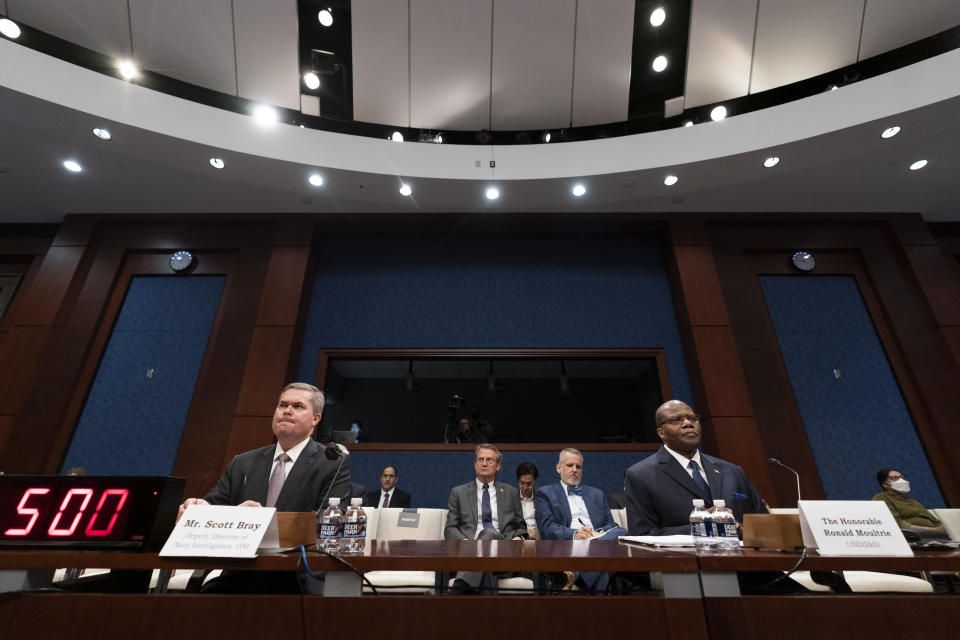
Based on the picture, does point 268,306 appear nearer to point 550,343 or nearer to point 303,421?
point 550,343

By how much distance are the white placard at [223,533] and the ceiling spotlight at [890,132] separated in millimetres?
5583

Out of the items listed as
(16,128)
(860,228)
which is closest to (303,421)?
(16,128)

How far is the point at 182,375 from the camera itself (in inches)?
197

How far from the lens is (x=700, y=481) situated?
6.66 feet

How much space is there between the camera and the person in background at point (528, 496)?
334 centimetres

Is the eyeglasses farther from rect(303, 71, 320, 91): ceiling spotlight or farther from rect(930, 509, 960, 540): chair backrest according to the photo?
rect(303, 71, 320, 91): ceiling spotlight

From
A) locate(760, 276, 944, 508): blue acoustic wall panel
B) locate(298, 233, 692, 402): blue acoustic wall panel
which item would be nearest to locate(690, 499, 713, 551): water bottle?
locate(298, 233, 692, 402): blue acoustic wall panel

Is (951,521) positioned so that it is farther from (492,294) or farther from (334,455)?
(492,294)

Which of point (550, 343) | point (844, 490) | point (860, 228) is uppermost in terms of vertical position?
point (860, 228)

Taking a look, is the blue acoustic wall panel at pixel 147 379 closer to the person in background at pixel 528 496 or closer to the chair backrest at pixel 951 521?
the person in background at pixel 528 496

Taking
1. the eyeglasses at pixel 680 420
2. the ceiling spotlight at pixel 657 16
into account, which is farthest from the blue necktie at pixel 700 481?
the ceiling spotlight at pixel 657 16

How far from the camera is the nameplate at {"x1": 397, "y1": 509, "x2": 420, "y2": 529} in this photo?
9.70 feet

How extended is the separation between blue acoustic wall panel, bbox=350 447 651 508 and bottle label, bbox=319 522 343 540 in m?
3.18

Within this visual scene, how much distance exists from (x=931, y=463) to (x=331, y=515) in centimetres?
553
